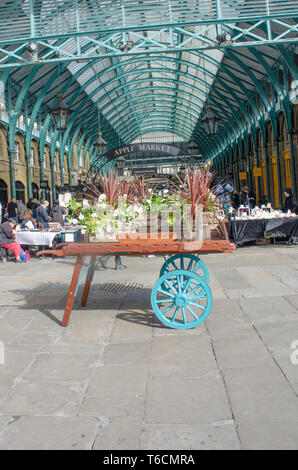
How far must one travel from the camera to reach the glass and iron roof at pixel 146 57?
12.0 m

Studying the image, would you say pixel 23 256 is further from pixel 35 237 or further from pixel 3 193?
pixel 3 193

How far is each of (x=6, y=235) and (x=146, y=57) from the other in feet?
48.3

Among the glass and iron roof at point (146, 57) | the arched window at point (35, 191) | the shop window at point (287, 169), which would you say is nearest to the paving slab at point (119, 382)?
the glass and iron roof at point (146, 57)

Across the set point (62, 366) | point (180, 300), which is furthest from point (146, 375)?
point (180, 300)

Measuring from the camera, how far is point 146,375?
152 inches

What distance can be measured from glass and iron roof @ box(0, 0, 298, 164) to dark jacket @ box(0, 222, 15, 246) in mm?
4143

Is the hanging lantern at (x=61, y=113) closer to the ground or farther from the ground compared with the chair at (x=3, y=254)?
farther from the ground

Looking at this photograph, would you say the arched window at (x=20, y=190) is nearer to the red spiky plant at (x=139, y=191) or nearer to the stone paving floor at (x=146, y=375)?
the stone paving floor at (x=146, y=375)

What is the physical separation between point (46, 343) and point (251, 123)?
2455 centimetres

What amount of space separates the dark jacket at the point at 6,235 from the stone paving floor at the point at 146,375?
5.44 meters

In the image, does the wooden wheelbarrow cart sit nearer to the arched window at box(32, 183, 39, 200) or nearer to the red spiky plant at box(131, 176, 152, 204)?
the red spiky plant at box(131, 176, 152, 204)

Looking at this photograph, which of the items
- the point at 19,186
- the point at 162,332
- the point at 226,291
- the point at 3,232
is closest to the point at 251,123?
the point at 19,186
